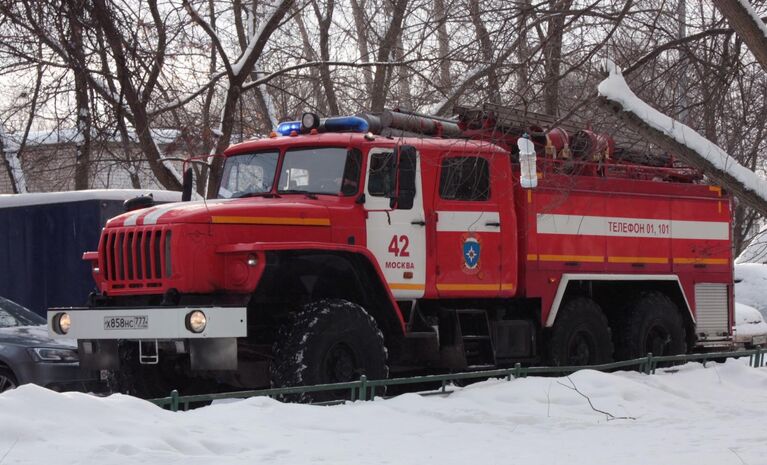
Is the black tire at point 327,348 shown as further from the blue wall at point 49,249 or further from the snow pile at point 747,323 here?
the snow pile at point 747,323

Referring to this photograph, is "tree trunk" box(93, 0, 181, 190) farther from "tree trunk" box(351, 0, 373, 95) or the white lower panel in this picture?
"tree trunk" box(351, 0, 373, 95)

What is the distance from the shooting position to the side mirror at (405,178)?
12.2 metres

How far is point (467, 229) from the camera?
519 inches

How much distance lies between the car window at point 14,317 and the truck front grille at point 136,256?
1.64 m

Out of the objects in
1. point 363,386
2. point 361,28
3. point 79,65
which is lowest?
point 363,386

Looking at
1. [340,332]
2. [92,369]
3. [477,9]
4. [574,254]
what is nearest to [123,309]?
[92,369]

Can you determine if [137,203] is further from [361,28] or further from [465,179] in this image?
[361,28]

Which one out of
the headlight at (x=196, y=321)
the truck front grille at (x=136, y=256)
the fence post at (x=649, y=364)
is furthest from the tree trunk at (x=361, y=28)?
the headlight at (x=196, y=321)

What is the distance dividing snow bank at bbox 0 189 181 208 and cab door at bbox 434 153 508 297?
4433 millimetres

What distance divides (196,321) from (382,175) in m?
2.73

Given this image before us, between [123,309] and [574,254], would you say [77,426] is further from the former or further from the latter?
[574,254]

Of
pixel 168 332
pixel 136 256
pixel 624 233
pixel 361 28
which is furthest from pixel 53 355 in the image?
pixel 361 28

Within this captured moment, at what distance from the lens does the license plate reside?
10.8 m

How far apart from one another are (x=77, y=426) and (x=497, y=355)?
22.0 feet
